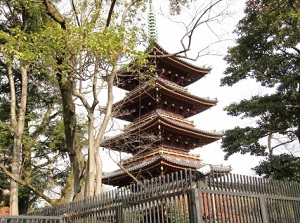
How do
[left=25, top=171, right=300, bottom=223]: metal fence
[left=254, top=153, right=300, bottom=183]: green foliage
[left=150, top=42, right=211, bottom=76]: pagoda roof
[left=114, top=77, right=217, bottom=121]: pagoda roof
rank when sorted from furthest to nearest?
[left=150, top=42, right=211, bottom=76]: pagoda roof, [left=114, top=77, right=217, bottom=121]: pagoda roof, [left=254, top=153, right=300, bottom=183]: green foliage, [left=25, top=171, right=300, bottom=223]: metal fence

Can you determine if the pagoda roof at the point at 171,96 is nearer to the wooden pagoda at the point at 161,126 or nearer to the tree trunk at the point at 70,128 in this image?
the wooden pagoda at the point at 161,126

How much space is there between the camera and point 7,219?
738 centimetres

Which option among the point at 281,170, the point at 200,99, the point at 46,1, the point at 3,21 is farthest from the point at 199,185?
the point at 200,99

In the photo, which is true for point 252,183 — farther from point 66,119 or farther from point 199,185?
point 66,119

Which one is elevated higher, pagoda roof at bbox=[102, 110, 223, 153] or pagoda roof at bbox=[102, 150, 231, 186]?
pagoda roof at bbox=[102, 110, 223, 153]

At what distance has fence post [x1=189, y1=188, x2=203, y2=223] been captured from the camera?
5680mm

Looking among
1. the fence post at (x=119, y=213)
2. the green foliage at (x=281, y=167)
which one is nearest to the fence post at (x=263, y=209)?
the fence post at (x=119, y=213)

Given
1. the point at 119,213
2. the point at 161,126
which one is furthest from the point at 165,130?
the point at 119,213

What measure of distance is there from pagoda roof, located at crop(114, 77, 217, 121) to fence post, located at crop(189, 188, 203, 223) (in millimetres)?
13631

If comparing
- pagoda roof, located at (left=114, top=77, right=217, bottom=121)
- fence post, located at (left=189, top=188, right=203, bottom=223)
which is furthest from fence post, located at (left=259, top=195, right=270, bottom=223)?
pagoda roof, located at (left=114, top=77, right=217, bottom=121)

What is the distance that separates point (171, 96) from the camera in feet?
70.9

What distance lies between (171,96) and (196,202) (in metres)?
16.1

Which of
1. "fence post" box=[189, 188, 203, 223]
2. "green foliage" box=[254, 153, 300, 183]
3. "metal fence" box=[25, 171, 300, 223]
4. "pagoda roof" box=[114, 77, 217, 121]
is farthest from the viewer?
"pagoda roof" box=[114, 77, 217, 121]

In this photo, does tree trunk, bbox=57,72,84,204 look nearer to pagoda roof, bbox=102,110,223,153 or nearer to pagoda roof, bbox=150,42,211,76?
pagoda roof, bbox=102,110,223,153
